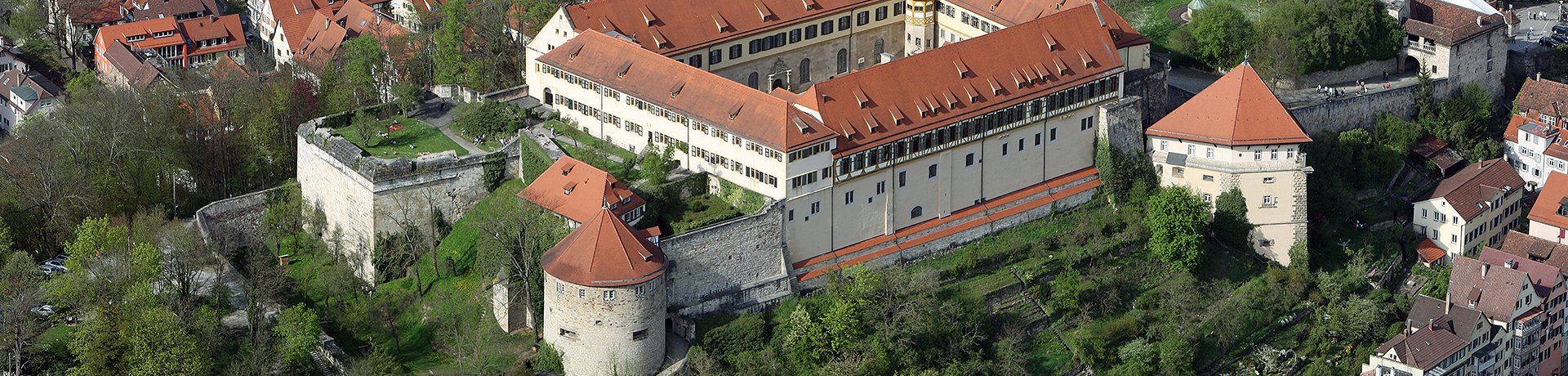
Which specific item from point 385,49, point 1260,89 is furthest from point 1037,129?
point 385,49

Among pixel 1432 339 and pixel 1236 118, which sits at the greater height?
pixel 1236 118

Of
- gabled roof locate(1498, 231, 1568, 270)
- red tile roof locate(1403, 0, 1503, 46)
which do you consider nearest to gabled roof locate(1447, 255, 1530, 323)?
gabled roof locate(1498, 231, 1568, 270)

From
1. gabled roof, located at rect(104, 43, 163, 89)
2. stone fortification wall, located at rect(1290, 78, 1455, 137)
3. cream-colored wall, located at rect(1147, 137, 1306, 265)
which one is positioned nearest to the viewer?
cream-colored wall, located at rect(1147, 137, 1306, 265)

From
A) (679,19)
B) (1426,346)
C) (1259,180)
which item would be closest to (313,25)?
Answer: (679,19)

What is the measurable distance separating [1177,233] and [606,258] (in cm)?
3075

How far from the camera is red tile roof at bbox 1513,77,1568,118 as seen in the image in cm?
13225

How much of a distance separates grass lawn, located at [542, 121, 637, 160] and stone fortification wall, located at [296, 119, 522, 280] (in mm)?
3049

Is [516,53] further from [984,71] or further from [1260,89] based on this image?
[1260,89]

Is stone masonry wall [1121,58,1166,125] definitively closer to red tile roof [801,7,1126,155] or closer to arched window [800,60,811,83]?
red tile roof [801,7,1126,155]

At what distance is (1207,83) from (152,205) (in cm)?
5757

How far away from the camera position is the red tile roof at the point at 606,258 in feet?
326

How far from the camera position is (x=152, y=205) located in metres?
121

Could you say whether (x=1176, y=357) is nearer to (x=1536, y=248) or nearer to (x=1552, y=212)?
(x=1536, y=248)

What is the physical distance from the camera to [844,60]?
416 ft
